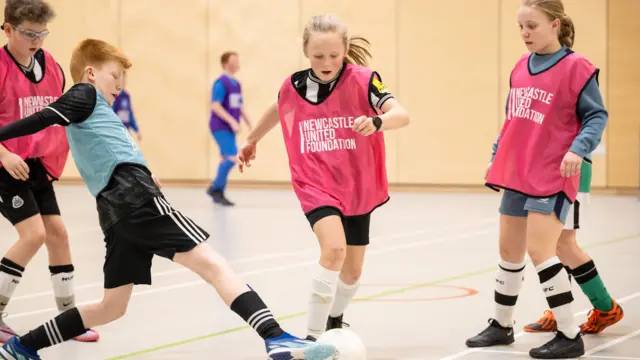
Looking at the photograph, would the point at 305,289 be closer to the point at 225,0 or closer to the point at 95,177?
the point at 95,177

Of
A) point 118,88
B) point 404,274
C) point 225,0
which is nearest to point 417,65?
point 225,0

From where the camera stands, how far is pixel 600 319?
18.0ft

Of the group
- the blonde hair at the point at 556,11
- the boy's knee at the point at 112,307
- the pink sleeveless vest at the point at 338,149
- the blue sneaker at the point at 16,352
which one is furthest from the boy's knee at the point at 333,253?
the blonde hair at the point at 556,11

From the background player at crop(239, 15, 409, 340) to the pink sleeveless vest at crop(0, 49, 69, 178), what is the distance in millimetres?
1333

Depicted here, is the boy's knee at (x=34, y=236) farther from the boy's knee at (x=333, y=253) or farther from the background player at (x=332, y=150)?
the boy's knee at (x=333, y=253)

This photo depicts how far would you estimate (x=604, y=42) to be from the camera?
55.0 feet

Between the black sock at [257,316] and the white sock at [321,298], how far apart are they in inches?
20.2

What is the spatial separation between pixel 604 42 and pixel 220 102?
6.67 meters

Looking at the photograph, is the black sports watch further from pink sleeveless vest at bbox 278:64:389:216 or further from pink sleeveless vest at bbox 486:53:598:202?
pink sleeveless vest at bbox 486:53:598:202

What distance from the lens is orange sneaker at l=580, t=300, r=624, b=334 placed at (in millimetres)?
5480

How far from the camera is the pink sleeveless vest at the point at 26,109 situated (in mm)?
5426

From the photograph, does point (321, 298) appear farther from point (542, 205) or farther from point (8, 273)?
point (8, 273)

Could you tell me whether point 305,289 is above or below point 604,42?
below

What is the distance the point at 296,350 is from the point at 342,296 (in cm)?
112
